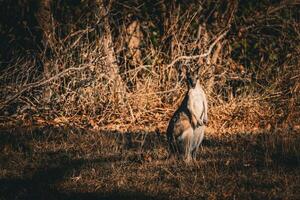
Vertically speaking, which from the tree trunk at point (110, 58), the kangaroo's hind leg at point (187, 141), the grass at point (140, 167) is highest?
the tree trunk at point (110, 58)

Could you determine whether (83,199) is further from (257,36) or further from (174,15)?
(257,36)

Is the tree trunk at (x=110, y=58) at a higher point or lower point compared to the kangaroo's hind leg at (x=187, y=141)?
higher

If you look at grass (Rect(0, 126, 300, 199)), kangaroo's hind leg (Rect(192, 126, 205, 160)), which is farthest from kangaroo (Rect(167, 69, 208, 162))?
grass (Rect(0, 126, 300, 199))

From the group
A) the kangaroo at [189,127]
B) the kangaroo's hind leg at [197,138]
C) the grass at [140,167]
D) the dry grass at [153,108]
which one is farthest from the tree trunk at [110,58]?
the kangaroo's hind leg at [197,138]

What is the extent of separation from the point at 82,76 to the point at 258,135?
11.5ft

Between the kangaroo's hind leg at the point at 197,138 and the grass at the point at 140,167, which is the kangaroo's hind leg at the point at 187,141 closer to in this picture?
the kangaroo's hind leg at the point at 197,138

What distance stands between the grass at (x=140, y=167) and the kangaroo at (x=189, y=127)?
0.20 meters

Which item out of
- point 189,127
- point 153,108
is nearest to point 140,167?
point 189,127

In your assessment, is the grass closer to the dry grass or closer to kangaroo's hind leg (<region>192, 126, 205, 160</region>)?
the dry grass

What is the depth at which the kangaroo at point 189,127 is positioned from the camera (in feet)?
23.2

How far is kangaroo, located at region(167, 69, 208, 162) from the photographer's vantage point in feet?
23.2

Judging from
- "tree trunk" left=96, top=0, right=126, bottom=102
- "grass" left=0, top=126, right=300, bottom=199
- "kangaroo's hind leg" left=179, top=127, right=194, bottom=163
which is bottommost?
"grass" left=0, top=126, right=300, bottom=199

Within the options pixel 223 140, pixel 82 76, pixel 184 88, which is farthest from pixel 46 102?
pixel 223 140

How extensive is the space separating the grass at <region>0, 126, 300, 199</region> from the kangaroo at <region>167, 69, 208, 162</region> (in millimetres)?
Answer: 201
